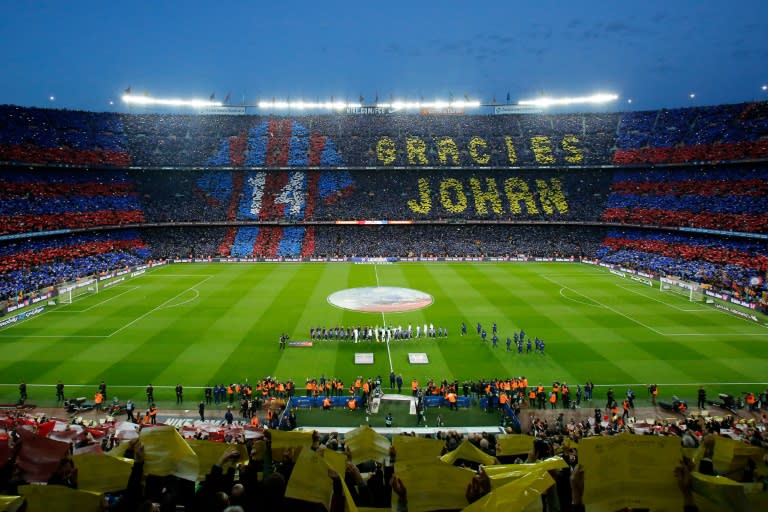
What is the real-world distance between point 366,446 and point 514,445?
3.34 metres

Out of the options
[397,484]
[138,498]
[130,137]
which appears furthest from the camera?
[130,137]

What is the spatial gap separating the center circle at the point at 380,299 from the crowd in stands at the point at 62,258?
29.2 metres

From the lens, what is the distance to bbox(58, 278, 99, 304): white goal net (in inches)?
1804

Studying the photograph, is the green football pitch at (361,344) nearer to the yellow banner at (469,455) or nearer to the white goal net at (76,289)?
the white goal net at (76,289)

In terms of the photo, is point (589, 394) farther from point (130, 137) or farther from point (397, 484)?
point (130, 137)

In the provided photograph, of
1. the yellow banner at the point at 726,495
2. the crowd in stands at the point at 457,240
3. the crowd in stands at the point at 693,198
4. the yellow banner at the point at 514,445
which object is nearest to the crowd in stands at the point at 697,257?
the crowd in stands at the point at 693,198

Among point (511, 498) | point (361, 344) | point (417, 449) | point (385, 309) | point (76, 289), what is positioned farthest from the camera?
point (76, 289)

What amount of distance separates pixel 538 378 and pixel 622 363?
6208mm

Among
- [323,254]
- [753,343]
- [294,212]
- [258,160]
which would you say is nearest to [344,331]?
[753,343]

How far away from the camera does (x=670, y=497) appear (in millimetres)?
6301

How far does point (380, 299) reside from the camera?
45.6 metres

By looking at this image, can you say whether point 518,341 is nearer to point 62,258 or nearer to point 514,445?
point 514,445

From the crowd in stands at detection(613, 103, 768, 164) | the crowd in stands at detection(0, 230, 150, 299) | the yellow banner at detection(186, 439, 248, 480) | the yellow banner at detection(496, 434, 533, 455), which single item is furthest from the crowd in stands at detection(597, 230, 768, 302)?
the crowd in stands at detection(0, 230, 150, 299)

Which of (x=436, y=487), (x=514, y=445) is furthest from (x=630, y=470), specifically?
(x=514, y=445)
